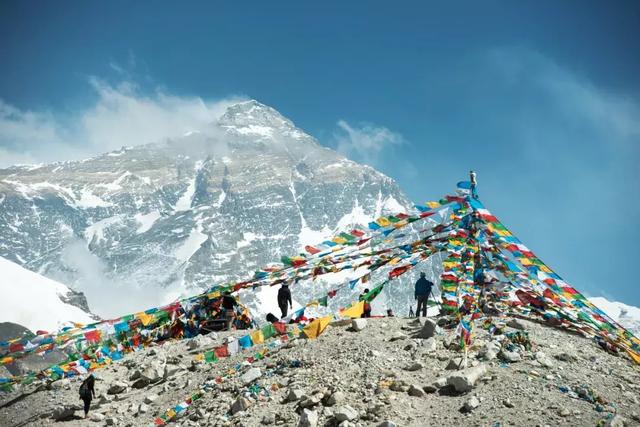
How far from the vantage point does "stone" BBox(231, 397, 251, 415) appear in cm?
1042

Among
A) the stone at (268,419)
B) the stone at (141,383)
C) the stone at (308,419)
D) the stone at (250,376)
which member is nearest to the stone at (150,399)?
the stone at (141,383)

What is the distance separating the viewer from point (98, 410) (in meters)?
13.2

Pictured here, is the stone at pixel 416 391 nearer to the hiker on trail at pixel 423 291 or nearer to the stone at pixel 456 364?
the stone at pixel 456 364

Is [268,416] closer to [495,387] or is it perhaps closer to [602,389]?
[495,387]

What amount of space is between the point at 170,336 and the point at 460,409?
13.6 metres

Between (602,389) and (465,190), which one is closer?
(602,389)

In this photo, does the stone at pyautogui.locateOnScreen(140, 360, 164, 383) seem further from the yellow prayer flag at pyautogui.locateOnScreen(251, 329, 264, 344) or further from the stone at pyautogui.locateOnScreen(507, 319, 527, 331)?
the stone at pyautogui.locateOnScreen(507, 319, 527, 331)

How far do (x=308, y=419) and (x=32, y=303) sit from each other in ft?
188

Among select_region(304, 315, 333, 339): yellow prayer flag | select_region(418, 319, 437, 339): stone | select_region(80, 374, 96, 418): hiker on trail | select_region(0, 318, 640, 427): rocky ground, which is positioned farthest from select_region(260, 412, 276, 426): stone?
select_region(80, 374, 96, 418): hiker on trail

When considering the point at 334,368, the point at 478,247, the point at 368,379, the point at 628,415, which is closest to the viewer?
the point at 628,415

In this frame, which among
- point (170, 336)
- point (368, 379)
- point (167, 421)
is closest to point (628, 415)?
point (368, 379)

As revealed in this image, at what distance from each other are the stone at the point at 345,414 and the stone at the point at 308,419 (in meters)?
0.37

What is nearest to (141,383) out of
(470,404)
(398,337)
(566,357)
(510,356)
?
(398,337)

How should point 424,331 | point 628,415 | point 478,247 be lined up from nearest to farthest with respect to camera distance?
point 628,415
point 424,331
point 478,247
